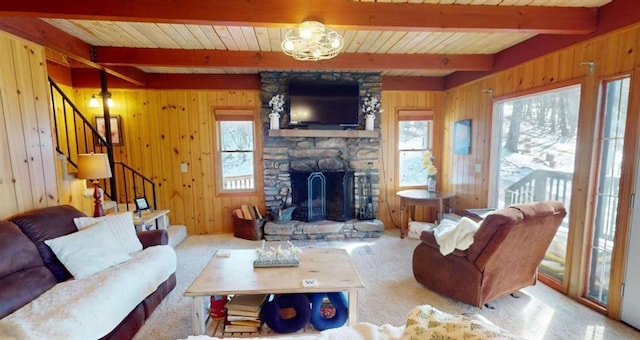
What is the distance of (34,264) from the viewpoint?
2.03 m

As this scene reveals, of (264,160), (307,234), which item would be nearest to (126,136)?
(264,160)

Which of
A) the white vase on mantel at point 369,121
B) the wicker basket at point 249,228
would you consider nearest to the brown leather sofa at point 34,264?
the wicker basket at point 249,228

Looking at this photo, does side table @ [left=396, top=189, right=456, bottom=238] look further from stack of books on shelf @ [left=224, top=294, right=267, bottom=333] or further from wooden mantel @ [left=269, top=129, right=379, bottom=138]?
stack of books on shelf @ [left=224, top=294, right=267, bottom=333]

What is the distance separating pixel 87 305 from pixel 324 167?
10.9 feet

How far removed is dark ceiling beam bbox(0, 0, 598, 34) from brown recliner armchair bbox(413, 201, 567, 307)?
149 centimetres

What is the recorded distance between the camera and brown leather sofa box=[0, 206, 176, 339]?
179 centimetres

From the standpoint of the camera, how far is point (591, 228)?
2480 millimetres

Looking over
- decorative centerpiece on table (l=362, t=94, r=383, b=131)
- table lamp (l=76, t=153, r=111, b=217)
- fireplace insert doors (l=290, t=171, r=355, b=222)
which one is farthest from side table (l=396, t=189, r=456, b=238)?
table lamp (l=76, t=153, r=111, b=217)

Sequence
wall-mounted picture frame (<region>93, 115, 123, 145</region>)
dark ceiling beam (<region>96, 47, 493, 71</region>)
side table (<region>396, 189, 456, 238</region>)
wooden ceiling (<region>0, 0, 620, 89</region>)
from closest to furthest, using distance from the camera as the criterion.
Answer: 1. wooden ceiling (<region>0, 0, 620, 89</region>)
2. dark ceiling beam (<region>96, 47, 493, 71</region>)
3. side table (<region>396, 189, 456, 238</region>)
4. wall-mounted picture frame (<region>93, 115, 123, 145</region>)

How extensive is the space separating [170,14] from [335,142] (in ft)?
9.65

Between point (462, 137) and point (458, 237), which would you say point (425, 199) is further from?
point (458, 237)

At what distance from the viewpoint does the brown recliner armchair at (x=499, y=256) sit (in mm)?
2176

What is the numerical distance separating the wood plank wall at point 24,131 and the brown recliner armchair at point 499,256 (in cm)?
367

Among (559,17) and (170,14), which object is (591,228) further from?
(170,14)
